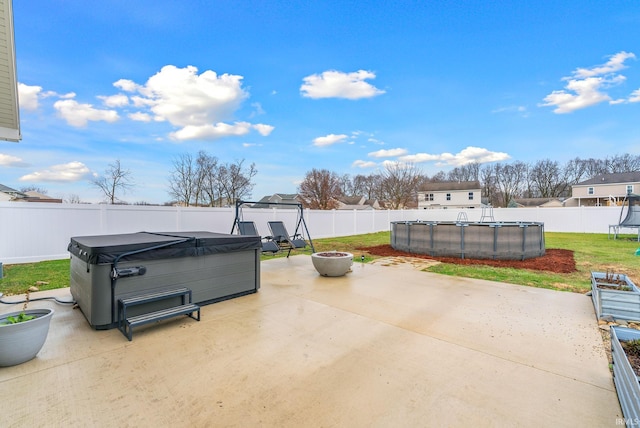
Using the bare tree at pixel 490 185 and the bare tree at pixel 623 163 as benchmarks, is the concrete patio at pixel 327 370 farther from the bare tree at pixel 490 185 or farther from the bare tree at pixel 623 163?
the bare tree at pixel 623 163

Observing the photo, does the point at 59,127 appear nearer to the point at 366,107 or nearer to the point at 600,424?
the point at 366,107

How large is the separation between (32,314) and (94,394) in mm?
1372

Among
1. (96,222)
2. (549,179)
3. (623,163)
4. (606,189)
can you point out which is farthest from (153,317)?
(623,163)

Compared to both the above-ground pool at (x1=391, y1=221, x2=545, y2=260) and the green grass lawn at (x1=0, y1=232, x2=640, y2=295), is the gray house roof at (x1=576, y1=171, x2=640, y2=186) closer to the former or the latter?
the green grass lawn at (x1=0, y1=232, x2=640, y2=295)

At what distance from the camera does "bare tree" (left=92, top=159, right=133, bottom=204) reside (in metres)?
18.3

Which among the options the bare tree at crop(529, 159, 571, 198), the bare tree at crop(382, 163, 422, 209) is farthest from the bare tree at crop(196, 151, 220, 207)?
the bare tree at crop(529, 159, 571, 198)

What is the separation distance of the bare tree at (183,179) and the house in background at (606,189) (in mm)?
Answer: 42322

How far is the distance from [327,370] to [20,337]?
2661mm

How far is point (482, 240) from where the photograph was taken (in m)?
8.26

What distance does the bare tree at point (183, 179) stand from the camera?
2245cm

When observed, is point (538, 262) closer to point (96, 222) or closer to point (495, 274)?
point (495, 274)

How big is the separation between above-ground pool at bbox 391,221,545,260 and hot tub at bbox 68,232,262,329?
20.9 ft

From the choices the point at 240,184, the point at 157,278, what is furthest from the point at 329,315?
the point at 240,184

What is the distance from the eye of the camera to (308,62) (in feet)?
37.2
